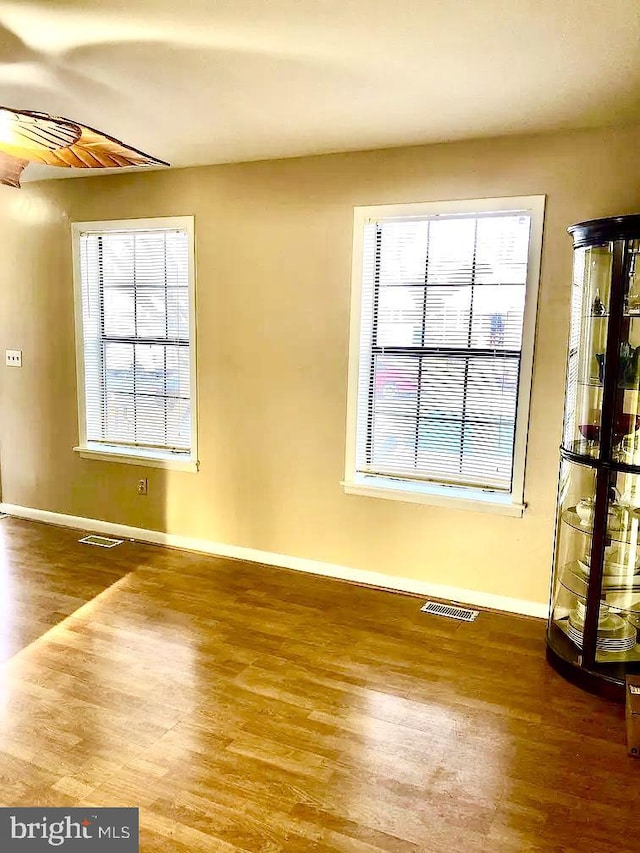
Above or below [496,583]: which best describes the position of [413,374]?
above

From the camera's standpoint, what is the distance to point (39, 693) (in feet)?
8.80

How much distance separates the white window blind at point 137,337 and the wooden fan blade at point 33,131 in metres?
1.77

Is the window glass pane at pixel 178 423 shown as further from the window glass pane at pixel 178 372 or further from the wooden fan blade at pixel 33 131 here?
the wooden fan blade at pixel 33 131

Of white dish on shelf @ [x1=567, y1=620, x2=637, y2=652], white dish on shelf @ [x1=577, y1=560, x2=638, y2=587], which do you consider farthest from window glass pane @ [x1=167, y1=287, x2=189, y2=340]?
white dish on shelf @ [x1=567, y1=620, x2=637, y2=652]

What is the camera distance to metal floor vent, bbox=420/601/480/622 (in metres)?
3.48

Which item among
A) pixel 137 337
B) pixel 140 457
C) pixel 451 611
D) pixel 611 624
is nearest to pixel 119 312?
pixel 137 337

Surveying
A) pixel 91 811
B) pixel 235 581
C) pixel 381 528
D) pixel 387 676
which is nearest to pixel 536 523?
pixel 381 528

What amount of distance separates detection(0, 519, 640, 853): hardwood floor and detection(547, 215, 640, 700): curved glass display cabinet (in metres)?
0.22

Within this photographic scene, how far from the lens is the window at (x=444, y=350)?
3381mm

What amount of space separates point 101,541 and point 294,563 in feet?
4.88

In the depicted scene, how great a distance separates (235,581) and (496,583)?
1.54 metres

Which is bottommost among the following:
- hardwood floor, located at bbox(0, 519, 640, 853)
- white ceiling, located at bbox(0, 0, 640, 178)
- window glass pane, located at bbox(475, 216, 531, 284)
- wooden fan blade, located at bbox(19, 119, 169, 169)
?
hardwood floor, located at bbox(0, 519, 640, 853)

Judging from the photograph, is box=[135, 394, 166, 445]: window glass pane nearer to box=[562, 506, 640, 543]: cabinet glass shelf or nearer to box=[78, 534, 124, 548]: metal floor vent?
box=[78, 534, 124, 548]: metal floor vent

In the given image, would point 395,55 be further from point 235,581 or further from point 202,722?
point 235,581
